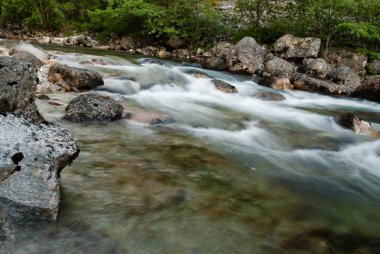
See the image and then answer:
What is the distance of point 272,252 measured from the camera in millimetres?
3564

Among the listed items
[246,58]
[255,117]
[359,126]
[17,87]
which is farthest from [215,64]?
[17,87]

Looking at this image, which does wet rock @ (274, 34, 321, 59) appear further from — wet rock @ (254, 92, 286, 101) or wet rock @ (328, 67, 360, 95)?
wet rock @ (254, 92, 286, 101)

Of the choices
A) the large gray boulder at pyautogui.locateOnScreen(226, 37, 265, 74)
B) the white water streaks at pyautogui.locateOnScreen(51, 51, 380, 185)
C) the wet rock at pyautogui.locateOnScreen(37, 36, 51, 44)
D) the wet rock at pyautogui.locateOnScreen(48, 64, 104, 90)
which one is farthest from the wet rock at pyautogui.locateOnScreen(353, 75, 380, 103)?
the wet rock at pyautogui.locateOnScreen(37, 36, 51, 44)

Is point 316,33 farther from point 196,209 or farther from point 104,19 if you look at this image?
point 196,209

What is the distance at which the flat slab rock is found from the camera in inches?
131

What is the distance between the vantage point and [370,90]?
14.4m

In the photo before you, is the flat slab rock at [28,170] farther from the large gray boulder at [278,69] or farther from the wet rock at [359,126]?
the large gray boulder at [278,69]

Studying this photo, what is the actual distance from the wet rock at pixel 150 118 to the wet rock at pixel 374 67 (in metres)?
13.0

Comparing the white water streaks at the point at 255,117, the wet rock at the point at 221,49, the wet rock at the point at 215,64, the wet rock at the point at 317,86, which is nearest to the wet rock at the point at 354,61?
the wet rock at the point at 317,86

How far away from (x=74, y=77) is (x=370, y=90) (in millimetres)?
11021

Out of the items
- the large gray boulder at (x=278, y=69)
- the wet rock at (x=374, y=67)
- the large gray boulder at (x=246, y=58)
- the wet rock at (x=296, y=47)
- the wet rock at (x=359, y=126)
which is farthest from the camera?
the wet rock at (x=296, y=47)

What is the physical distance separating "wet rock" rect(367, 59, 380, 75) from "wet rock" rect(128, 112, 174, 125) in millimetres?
12962

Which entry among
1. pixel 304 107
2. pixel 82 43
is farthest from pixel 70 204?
pixel 82 43

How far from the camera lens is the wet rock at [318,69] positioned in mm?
16922
